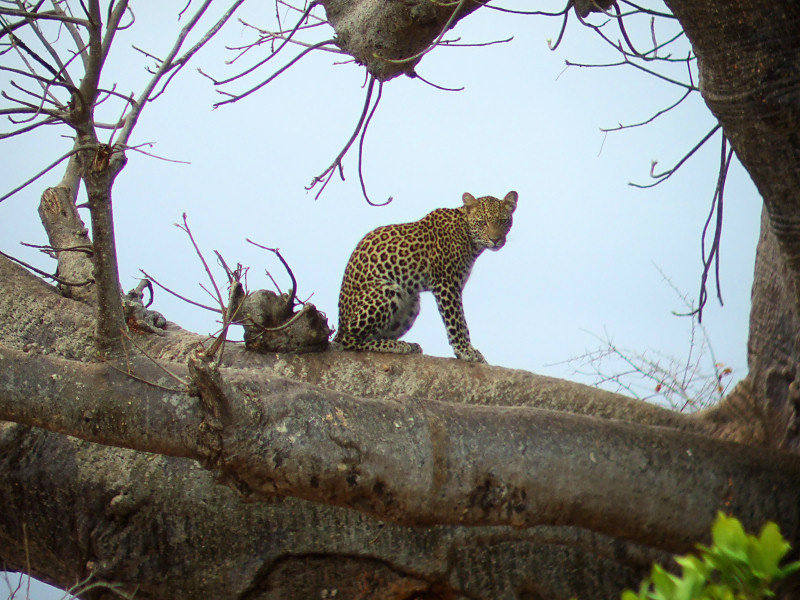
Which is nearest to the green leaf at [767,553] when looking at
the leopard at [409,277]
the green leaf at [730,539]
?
the green leaf at [730,539]

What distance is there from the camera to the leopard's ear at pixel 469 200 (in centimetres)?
575

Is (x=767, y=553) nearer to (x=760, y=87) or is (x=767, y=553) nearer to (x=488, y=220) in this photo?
(x=760, y=87)

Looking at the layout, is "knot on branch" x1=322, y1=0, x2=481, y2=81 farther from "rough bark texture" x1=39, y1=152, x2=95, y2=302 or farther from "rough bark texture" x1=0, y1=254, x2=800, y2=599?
"rough bark texture" x1=39, y1=152, x2=95, y2=302

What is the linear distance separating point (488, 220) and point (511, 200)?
0.39m

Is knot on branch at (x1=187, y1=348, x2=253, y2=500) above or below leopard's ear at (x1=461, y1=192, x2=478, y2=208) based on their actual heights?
below

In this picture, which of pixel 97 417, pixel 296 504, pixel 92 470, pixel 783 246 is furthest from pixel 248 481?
pixel 783 246

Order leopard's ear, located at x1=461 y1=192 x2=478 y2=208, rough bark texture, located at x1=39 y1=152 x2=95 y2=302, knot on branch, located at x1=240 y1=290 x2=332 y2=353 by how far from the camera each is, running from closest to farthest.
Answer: knot on branch, located at x1=240 y1=290 x2=332 y2=353 < rough bark texture, located at x1=39 y1=152 x2=95 y2=302 < leopard's ear, located at x1=461 y1=192 x2=478 y2=208

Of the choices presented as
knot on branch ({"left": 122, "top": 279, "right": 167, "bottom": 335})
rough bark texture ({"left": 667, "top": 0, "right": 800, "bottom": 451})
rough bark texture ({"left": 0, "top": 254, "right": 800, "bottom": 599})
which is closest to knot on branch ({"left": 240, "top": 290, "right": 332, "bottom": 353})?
rough bark texture ({"left": 0, "top": 254, "right": 800, "bottom": 599})

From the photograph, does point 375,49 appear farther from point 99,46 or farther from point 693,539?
point 693,539

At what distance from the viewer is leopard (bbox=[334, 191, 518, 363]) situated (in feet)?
16.1

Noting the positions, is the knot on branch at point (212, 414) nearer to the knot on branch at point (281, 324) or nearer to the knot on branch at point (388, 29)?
the knot on branch at point (281, 324)

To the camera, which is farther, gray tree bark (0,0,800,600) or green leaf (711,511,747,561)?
gray tree bark (0,0,800,600)

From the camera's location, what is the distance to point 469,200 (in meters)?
5.78

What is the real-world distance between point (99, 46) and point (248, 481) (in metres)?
1.26
